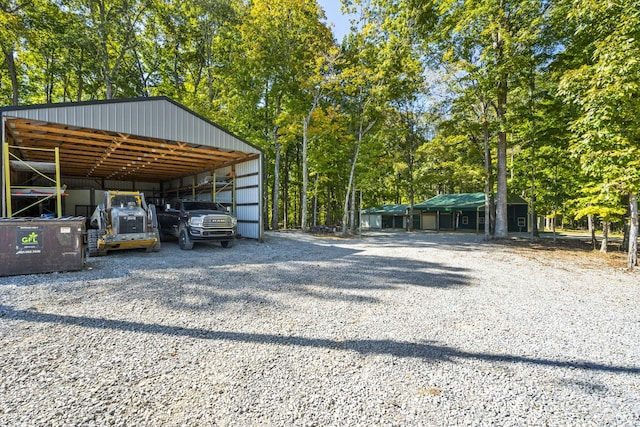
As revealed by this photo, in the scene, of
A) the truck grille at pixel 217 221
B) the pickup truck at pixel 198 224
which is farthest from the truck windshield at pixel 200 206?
the truck grille at pixel 217 221

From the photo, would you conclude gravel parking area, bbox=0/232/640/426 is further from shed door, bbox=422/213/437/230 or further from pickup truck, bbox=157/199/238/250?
shed door, bbox=422/213/437/230

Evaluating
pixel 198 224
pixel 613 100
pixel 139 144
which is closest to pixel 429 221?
pixel 613 100

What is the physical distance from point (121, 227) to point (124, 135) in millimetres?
3789

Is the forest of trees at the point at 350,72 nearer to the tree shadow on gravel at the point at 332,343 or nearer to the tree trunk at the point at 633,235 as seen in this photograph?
the tree trunk at the point at 633,235

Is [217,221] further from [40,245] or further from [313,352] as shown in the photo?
[313,352]

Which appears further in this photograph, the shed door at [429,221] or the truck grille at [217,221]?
the shed door at [429,221]

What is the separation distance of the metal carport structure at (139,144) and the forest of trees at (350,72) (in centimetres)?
485

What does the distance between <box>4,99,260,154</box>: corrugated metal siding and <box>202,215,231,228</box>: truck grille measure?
10.1 feet

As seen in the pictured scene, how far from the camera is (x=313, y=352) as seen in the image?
9.96ft

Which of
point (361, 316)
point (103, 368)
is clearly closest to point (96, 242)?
point (103, 368)

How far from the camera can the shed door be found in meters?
29.5

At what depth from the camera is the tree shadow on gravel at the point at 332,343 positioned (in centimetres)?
291

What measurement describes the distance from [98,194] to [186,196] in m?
6.27

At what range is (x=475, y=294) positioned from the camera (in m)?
5.31
